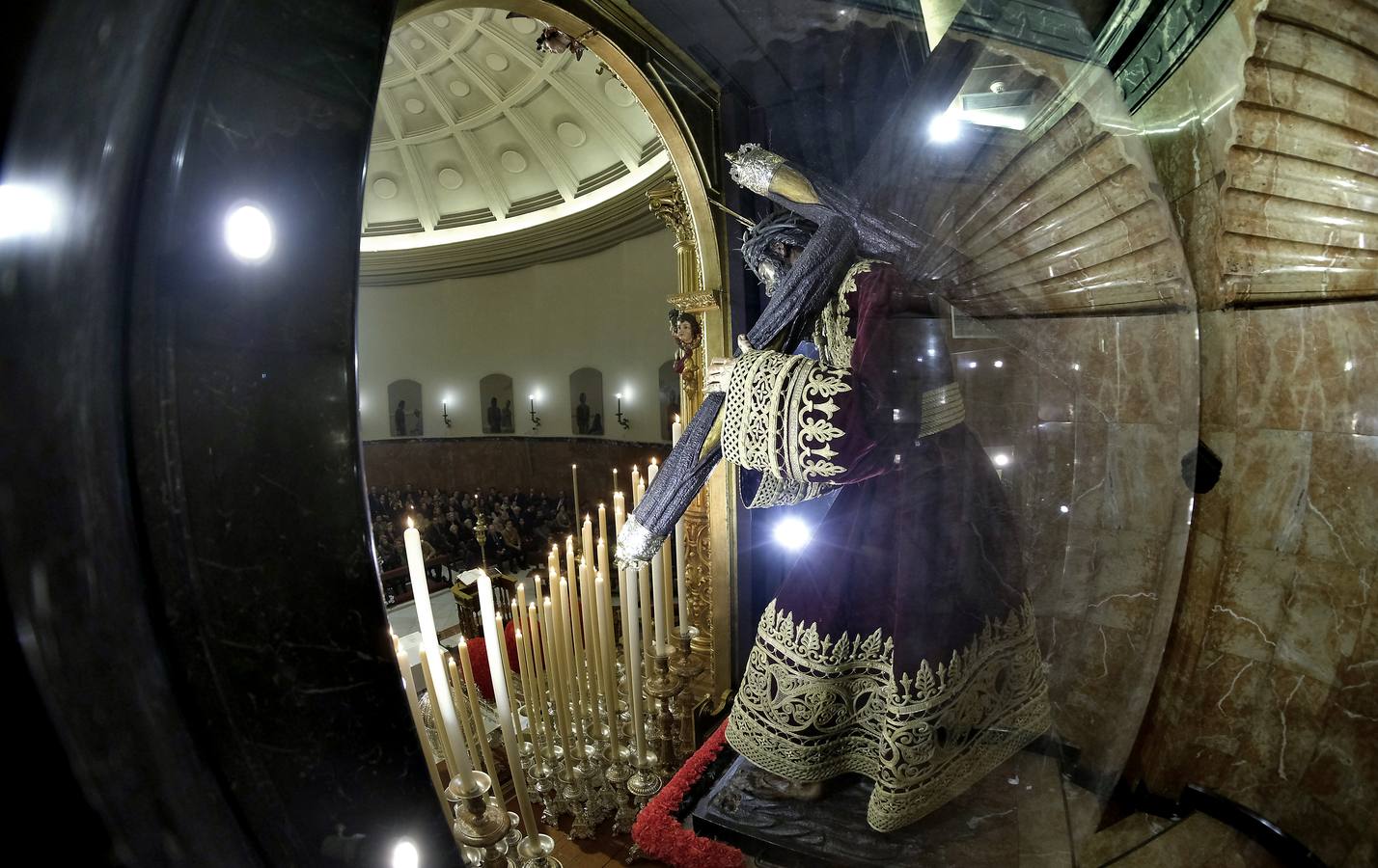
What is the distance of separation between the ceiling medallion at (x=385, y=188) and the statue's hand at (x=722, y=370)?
5477 mm

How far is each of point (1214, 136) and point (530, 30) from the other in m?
4.18

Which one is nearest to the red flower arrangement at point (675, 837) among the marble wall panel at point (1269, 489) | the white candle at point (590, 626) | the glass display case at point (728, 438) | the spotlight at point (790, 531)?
the glass display case at point (728, 438)

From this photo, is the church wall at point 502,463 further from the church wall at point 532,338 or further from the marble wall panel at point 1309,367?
the marble wall panel at point 1309,367

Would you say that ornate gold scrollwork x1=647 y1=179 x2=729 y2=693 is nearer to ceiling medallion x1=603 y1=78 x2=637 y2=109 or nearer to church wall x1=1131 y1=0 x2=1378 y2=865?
church wall x1=1131 y1=0 x2=1378 y2=865

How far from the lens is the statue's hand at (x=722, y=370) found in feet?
3.04

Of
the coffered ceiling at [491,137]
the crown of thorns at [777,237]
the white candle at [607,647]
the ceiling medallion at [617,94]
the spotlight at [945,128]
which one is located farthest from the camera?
the coffered ceiling at [491,137]

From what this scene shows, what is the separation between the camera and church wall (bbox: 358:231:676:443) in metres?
4.99

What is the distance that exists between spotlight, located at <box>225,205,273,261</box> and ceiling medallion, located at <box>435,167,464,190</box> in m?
5.64

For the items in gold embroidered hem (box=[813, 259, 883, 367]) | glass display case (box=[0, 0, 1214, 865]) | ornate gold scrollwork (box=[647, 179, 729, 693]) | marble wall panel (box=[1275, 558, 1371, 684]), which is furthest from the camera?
ornate gold scrollwork (box=[647, 179, 729, 693])

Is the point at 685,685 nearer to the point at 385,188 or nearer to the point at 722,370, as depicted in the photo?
the point at 722,370

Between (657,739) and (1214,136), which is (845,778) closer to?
(657,739)

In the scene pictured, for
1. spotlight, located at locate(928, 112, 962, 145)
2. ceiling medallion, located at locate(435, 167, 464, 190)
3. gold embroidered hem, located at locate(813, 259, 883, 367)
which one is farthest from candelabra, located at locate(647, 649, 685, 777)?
ceiling medallion, located at locate(435, 167, 464, 190)

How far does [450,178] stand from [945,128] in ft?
18.2

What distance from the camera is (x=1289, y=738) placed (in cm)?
66
